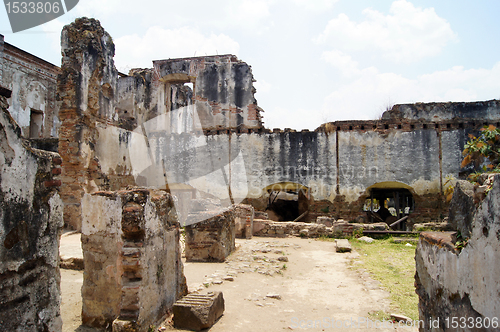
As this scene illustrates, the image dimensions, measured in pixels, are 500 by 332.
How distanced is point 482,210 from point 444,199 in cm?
1286

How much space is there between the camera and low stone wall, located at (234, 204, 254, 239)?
11.3 m

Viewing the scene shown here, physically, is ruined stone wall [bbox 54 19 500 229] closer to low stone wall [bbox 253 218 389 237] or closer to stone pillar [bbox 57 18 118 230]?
stone pillar [bbox 57 18 118 230]

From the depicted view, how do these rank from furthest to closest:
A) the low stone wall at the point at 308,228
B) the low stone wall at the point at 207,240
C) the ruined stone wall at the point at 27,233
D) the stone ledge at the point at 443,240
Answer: the low stone wall at the point at 308,228
the low stone wall at the point at 207,240
the stone ledge at the point at 443,240
the ruined stone wall at the point at 27,233

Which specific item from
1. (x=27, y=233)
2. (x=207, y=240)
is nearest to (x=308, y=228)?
(x=207, y=240)

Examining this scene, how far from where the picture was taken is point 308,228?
11.8 metres

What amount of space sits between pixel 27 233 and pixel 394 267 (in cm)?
665

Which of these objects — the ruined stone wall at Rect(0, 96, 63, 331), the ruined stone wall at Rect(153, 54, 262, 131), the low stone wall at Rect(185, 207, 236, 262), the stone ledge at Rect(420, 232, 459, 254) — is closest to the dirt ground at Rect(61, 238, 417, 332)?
the low stone wall at Rect(185, 207, 236, 262)

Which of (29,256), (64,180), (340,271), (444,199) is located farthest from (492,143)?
(64,180)

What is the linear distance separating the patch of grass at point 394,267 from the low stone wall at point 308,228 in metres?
0.78

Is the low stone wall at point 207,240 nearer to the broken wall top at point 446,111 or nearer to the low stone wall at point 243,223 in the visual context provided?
the low stone wall at point 243,223

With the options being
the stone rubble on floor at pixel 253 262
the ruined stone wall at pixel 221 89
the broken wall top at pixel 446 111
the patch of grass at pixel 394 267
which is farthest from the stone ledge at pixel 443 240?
the ruined stone wall at pixel 221 89

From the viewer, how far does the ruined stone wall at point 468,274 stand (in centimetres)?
211

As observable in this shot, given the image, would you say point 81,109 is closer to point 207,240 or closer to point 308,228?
point 207,240

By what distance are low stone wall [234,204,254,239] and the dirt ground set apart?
2.66 metres
